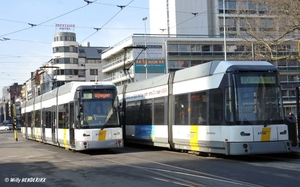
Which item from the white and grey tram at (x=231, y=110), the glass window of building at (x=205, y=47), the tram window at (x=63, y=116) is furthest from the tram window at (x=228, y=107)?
the glass window of building at (x=205, y=47)

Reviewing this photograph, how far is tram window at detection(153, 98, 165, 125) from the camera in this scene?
21.2 m

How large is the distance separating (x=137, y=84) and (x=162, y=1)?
57.3 meters

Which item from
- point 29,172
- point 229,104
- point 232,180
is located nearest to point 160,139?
point 229,104

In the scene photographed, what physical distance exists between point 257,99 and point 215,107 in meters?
Result: 1.44

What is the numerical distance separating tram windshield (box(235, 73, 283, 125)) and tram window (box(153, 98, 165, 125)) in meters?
5.66

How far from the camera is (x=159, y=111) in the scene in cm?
2158

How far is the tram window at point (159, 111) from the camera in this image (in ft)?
69.4

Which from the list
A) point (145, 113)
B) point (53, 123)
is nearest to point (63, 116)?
point (53, 123)

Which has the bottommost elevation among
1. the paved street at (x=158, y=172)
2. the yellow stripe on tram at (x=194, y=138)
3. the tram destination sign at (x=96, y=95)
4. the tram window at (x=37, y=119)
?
the paved street at (x=158, y=172)

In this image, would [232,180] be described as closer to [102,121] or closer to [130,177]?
[130,177]

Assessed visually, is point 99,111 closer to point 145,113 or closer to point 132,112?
point 145,113

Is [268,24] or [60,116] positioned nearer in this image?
[60,116]

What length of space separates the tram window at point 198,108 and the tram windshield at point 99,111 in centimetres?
450

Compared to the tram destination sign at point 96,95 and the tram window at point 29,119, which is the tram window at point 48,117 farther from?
the tram window at point 29,119
